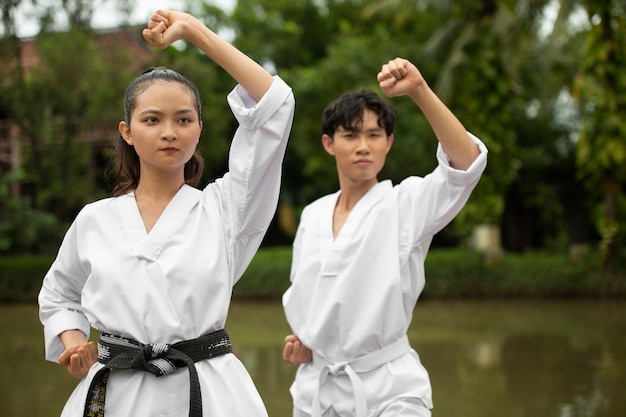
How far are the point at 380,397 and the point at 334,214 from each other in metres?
0.82

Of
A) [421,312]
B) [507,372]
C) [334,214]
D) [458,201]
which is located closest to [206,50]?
[458,201]

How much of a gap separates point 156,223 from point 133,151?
1.06 ft

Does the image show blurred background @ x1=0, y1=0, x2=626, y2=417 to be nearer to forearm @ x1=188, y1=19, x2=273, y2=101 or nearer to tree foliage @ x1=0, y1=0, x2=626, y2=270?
tree foliage @ x1=0, y1=0, x2=626, y2=270

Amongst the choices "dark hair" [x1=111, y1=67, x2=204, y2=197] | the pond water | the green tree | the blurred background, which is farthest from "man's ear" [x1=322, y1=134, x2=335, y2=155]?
the green tree

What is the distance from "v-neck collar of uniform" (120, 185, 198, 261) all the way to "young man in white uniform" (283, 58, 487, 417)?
3.18 feet

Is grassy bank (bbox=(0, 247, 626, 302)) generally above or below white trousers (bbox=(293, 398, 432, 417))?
below

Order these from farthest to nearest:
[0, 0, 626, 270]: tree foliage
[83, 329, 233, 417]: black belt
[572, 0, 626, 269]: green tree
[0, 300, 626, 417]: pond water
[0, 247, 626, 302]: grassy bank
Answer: [0, 247, 626, 302]: grassy bank < [0, 0, 626, 270]: tree foliage < [572, 0, 626, 269]: green tree < [0, 300, 626, 417]: pond water < [83, 329, 233, 417]: black belt

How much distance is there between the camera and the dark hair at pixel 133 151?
7.53 feet

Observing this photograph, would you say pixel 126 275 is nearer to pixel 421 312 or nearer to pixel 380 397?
pixel 380 397

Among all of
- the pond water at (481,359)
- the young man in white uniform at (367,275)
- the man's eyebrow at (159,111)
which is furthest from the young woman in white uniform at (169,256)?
the pond water at (481,359)

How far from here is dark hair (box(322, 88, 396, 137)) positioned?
3381 mm

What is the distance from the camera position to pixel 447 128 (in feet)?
9.10

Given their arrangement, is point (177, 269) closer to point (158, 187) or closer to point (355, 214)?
point (158, 187)

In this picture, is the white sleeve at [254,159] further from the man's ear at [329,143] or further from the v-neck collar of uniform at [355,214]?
the man's ear at [329,143]
